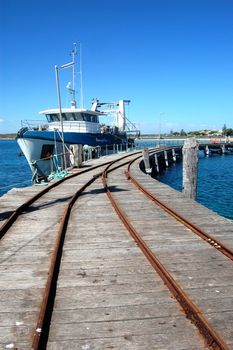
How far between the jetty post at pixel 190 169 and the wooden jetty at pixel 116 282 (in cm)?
381

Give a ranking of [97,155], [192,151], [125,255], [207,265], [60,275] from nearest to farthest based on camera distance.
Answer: [60,275]
[207,265]
[125,255]
[192,151]
[97,155]

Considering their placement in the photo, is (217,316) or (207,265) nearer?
(217,316)

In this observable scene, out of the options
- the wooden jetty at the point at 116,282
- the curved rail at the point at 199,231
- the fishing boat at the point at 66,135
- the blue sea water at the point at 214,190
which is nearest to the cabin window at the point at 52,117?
the fishing boat at the point at 66,135

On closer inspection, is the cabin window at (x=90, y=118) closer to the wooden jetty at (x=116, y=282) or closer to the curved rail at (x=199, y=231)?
the curved rail at (x=199, y=231)

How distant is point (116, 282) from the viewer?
16.2 feet

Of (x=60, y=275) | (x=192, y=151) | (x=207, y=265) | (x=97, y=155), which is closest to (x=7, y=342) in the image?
(x=60, y=275)

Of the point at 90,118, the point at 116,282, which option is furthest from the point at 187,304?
the point at 90,118

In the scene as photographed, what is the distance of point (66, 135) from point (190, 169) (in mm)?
21512

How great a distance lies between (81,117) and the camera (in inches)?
1436

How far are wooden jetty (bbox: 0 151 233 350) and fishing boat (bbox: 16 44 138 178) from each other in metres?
13.7

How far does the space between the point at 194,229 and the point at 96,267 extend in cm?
292

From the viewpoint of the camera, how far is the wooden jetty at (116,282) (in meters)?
3.59

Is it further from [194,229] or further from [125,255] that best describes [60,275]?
[194,229]

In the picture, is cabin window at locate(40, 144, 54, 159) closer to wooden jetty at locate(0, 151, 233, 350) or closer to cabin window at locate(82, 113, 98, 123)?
cabin window at locate(82, 113, 98, 123)
